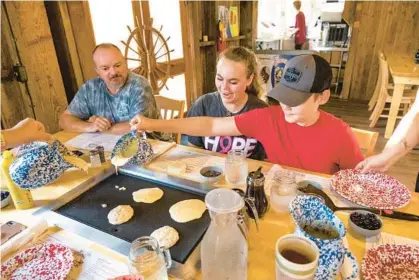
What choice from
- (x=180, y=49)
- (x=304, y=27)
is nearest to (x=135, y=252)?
(x=180, y=49)

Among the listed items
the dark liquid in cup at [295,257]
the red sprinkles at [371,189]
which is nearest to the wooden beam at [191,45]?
the red sprinkles at [371,189]

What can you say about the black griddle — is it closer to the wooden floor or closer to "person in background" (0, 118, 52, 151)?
"person in background" (0, 118, 52, 151)

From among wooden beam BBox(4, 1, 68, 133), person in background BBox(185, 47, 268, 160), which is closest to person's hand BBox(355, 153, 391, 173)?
person in background BBox(185, 47, 268, 160)

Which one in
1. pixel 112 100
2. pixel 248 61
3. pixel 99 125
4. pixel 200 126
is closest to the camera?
pixel 200 126

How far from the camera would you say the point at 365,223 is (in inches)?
31.9

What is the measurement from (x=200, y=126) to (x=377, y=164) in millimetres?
794

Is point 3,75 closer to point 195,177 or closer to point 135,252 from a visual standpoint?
point 195,177

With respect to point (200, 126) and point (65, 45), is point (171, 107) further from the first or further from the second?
point (65, 45)

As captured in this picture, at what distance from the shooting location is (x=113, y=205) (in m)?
0.96

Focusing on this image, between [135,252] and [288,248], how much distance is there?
351 mm

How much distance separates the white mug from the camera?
51 centimetres

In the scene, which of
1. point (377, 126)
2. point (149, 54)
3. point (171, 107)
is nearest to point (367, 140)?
point (171, 107)

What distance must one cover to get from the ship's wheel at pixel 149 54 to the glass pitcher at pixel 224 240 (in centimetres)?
254

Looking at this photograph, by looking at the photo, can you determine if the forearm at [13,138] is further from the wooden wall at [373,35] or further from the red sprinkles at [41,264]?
the wooden wall at [373,35]
